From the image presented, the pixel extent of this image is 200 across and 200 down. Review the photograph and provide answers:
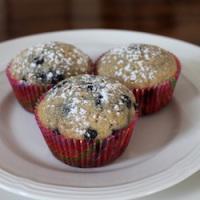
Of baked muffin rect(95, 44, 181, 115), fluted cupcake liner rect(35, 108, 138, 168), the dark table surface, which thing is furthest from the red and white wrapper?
the dark table surface

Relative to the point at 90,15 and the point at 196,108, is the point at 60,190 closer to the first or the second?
the point at 196,108

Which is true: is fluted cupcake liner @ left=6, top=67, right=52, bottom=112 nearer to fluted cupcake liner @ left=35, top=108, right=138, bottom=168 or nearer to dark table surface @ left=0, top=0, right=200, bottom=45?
fluted cupcake liner @ left=35, top=108, right=138, bottom=168

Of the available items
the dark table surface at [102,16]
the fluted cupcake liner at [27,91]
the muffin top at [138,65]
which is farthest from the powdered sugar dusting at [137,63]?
the dark table surface at [102,16]

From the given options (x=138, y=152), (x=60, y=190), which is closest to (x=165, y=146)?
(x=138, y=152)

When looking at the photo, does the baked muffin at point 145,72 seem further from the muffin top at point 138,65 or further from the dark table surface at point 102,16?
the dark table surface at point 102,16

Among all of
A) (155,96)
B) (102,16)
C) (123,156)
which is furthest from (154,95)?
(102,16)
